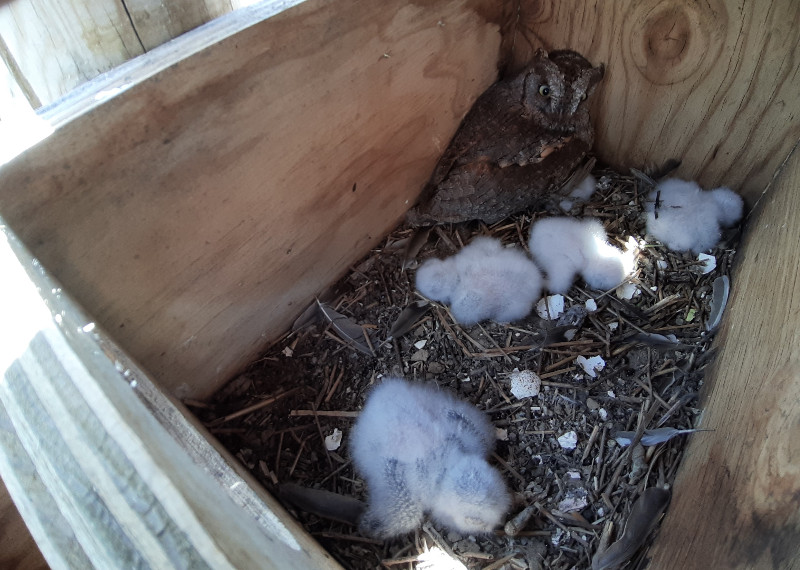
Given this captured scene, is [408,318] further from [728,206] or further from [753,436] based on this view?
[728,206]

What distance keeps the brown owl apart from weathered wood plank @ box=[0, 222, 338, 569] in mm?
1215

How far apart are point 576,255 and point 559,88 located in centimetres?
53

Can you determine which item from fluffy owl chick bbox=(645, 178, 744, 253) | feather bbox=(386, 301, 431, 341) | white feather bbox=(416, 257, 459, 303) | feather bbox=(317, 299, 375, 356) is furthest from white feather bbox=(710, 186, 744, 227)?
feather bbox=(317, 299, 375, 356)

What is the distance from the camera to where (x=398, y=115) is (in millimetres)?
1535

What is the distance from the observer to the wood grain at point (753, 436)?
0.85 meters

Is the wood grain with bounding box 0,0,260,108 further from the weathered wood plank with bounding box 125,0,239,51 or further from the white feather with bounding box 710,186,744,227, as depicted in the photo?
the white feather with bounding box 710,186,744,227

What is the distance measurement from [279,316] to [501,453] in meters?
0.72

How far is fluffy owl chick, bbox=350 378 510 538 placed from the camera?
4.11 feet

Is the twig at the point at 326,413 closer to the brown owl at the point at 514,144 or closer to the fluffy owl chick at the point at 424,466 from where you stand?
the fluffy owl chick at the point at 424,466

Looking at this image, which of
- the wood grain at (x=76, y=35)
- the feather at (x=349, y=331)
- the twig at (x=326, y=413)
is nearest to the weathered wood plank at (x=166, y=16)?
the wood grain at (x=76, y=35)

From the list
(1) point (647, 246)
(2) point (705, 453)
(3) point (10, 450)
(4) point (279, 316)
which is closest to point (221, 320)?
(4) point (279, 316)

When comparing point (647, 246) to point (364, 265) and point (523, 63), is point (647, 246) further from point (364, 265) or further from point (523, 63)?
point (364, 265)

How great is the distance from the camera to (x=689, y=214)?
172 centimetres

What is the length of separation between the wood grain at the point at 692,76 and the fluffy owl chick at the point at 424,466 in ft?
3.66
